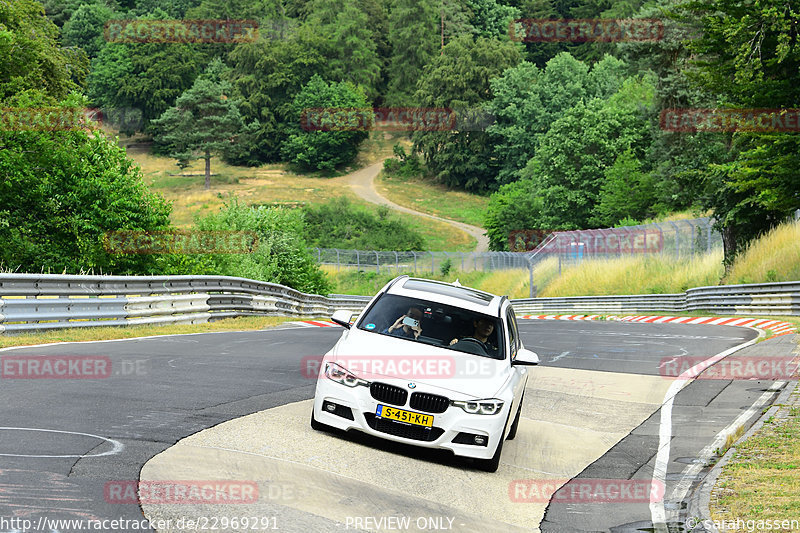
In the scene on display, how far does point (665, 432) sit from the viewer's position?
11039 mm

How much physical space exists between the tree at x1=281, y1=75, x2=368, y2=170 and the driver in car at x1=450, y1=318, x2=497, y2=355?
12080 centimetres

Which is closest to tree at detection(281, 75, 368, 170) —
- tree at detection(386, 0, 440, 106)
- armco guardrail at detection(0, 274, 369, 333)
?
tree at detection(386, 0, 440, 106)

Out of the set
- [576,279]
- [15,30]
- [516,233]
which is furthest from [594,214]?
[15,30]

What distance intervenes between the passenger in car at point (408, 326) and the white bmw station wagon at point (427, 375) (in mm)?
10

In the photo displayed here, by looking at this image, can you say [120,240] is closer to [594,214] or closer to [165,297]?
[165,297]

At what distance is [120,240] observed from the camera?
1242 inches

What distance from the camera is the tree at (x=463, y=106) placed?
12319cm

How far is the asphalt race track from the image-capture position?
6.20 metres

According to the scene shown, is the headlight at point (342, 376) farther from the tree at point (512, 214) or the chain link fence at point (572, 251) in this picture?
the tree at point (512, 214)

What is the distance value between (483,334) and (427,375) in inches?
49.7

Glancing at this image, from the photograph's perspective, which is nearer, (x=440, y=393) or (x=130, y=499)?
(x=130, y=499)

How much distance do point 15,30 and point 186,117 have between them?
84.9 meters

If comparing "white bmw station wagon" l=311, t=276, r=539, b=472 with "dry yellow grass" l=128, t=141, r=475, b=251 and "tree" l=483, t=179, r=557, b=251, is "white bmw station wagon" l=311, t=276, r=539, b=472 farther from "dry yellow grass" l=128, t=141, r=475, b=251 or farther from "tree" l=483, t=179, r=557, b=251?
"dry yellow grass" l=128, t=141, r=475, b=251
